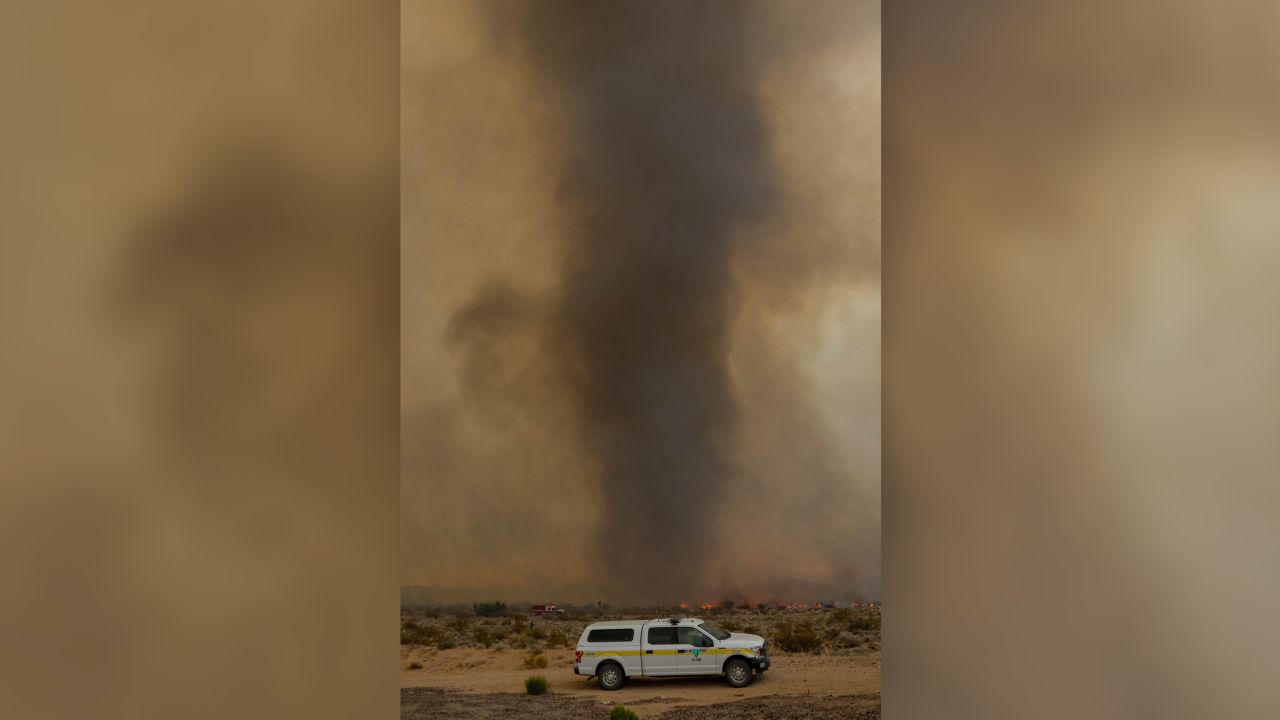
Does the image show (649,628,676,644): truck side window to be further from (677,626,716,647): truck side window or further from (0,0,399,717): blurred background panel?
(0,0,399,717): blurred background panel

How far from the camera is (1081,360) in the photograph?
2020 millimetres

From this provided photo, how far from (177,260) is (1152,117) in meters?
2.08

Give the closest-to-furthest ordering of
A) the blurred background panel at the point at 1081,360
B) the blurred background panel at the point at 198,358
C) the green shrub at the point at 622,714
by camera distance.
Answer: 1. the blurred background panel at the point at 198,358
2. the blurred background panel at the point at 1081,360
3. the green shrub at the point at 622,714

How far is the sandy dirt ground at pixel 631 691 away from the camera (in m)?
2.13

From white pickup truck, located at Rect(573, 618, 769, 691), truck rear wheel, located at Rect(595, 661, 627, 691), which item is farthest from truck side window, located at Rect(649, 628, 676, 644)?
truck rear wheel, located at Rect(595, 661, 627, 691)

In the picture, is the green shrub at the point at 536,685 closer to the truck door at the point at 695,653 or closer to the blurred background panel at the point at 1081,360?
the truck door at the point at 695,653

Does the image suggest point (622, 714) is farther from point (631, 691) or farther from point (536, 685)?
point (536, 685)

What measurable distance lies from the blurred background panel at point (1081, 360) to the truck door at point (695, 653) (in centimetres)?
43

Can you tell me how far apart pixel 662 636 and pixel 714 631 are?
126 mm

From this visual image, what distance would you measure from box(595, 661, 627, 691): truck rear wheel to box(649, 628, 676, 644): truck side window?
10 cm

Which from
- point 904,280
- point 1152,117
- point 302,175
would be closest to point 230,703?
point 302,175

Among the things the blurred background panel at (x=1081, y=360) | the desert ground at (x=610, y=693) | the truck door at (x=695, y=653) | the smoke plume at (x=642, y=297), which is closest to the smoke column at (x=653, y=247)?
the smoke plume at (x=642, y=297)

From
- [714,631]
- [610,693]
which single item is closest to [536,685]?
[610,693]

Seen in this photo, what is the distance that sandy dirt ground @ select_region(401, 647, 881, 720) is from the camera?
2129mm
